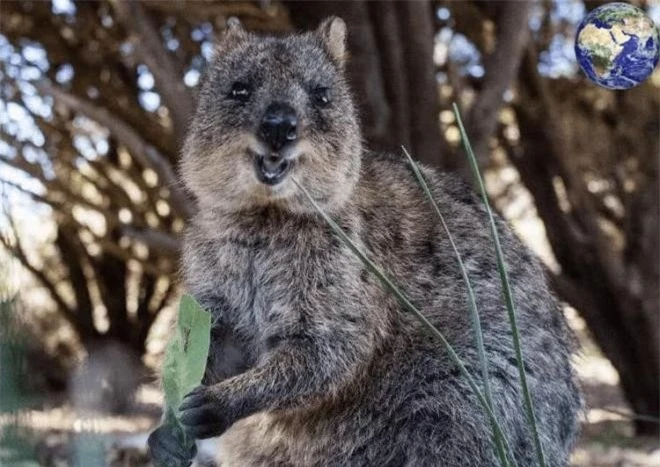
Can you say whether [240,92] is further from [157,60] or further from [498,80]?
[498,80]

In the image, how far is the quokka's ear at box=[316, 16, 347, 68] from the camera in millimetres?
3479

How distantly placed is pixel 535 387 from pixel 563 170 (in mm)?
3855

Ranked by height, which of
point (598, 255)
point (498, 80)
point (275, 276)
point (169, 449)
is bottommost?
point (169, 449)

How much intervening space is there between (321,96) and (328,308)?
0.60m

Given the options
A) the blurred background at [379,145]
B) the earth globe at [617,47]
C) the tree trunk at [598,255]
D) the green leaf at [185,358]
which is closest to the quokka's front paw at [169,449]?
the green leaf at [185,358]

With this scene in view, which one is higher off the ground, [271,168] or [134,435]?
[271,168]

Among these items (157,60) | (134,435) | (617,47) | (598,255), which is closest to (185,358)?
(617,47)

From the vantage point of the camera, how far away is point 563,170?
6.93 m

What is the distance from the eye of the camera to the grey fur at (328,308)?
3.06m

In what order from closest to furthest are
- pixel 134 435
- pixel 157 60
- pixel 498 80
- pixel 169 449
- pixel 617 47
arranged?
pixel 617 47 < pixel 169 449 < pixel 157 60 < pixel 498 80 < pixel 134 435

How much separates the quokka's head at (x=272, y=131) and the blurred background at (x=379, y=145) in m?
1.54

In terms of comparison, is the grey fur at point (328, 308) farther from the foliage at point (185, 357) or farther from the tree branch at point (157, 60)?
the tree branch at point (157, 60)

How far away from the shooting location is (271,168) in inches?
114

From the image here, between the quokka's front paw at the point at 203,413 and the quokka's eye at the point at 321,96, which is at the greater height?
the quokka's eye at the point at 321,96
